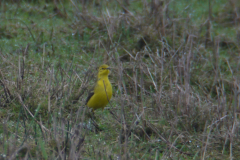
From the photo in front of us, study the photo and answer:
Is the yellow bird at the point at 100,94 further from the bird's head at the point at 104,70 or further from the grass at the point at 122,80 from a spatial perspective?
the grass at the point at 122,80

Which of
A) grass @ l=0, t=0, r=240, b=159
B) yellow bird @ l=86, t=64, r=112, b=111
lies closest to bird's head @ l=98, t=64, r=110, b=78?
yellow bird @ l=86, t=64, r=112, b=111

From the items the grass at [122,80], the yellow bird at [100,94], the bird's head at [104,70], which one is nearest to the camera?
the grass at [122,80]

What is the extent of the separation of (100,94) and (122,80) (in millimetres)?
447

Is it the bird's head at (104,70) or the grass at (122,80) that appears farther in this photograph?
the bird's head at (104,70)

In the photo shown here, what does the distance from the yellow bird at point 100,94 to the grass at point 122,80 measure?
15cm

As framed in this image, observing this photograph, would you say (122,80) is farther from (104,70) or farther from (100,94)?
(104,70)

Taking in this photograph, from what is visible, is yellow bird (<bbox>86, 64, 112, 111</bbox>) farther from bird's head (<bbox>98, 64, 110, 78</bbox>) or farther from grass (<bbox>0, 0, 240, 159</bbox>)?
grass (<bbox>0, 0, 240, 159</bbox>)

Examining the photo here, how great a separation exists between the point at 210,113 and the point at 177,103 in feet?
1.38

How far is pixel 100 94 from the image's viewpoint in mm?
4719

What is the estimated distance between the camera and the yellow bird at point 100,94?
186 inches

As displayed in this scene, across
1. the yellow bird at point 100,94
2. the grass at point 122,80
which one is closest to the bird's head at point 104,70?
the yellow bird at point 100,94

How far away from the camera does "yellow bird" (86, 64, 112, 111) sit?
4723 millimetres

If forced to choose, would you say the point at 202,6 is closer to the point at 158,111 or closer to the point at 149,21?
the point at 149,21

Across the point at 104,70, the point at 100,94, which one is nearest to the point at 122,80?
A: the point at 100,94
